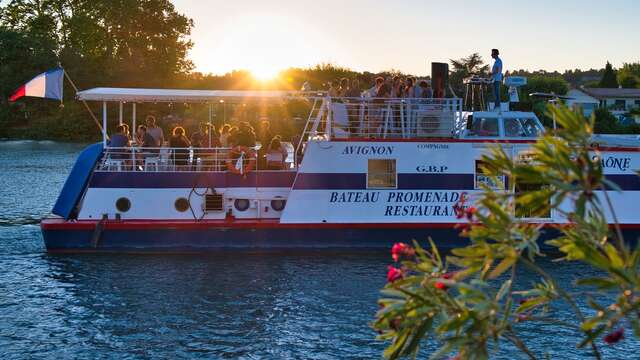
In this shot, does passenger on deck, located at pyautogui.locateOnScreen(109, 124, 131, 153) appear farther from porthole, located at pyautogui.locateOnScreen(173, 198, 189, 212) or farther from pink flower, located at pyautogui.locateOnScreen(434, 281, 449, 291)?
pink flower, located at pyautogui.locateOnScreen(434, 281, 449, 291)

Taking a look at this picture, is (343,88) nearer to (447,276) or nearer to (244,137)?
(244,137)

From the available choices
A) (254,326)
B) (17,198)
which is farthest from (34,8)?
(254,326)

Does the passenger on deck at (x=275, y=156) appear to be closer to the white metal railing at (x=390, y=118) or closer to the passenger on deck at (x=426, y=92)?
the white metal railing at (x=390, y=118)

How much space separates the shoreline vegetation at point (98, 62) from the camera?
229 feet

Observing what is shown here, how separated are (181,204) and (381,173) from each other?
4.80 meters

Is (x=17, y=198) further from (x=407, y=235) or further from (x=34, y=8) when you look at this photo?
(x=34, y=8)

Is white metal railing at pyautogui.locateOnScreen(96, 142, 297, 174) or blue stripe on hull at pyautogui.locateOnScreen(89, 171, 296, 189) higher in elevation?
white metal railing at pyautogui.locateOnScreen(96, 142, 297, 174)

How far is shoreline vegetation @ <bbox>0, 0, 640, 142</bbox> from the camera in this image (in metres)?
69.9

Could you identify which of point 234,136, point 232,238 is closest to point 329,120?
point 234,136

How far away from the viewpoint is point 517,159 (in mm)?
5129

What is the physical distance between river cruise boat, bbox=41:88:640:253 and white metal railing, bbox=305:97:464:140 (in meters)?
0.03

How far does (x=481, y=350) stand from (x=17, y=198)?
2800 centimetres

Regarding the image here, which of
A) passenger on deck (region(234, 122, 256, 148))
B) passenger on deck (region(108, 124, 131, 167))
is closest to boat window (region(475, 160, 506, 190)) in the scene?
passenger on deck (region(234, 122, 256, 148))

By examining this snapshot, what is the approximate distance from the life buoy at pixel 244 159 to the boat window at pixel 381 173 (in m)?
2.76
